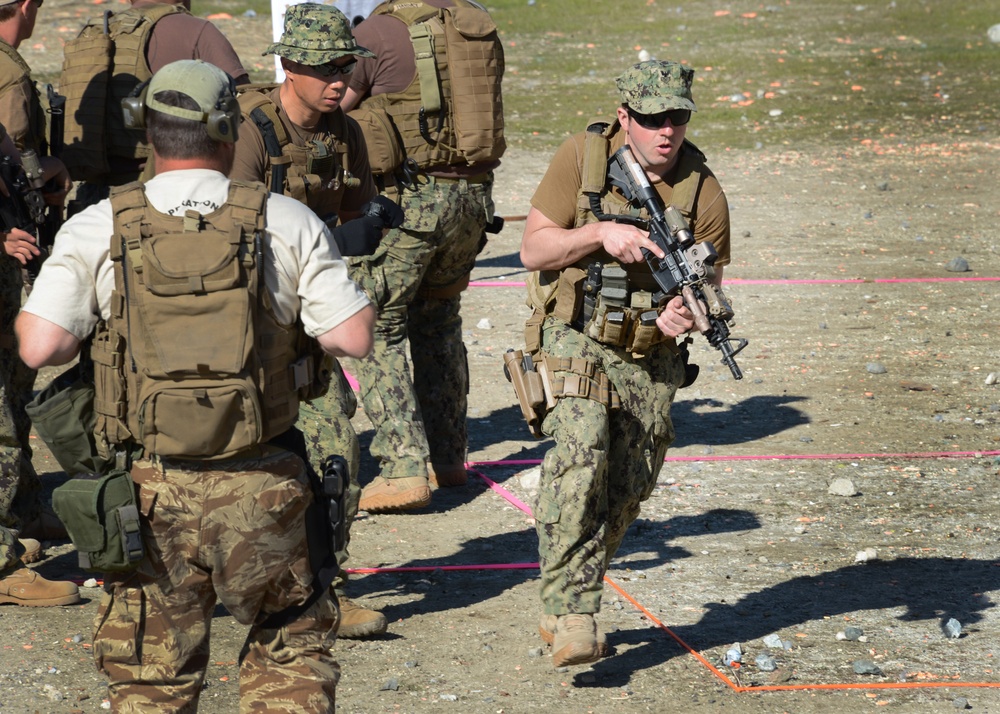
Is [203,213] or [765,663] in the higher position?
[203,213]

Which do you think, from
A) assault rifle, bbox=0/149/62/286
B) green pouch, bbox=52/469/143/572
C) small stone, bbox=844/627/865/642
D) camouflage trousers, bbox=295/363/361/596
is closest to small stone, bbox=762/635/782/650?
small stone, bbox=844/627/865/642

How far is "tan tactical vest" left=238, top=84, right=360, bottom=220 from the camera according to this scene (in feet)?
17.0

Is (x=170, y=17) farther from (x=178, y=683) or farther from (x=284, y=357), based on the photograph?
(x=178, y=683)

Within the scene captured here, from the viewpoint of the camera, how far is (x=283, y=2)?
1304 centimetres

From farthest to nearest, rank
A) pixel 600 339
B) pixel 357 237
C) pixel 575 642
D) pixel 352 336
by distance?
pixel 600 339, pixel 575 642, pixel 357 237, pixel 352 336

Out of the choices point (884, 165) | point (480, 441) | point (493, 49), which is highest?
point (493, 49)

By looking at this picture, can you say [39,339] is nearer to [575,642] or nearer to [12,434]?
[575,642]

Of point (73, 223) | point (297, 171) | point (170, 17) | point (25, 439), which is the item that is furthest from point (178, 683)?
point (170, 17)

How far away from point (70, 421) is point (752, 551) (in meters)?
3.30

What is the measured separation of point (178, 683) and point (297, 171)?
7.08 feet

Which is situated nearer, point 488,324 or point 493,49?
point 493,49

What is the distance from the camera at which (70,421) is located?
3.79m

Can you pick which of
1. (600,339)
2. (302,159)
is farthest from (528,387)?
(302,159)

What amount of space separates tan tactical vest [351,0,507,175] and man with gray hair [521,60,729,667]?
160 centimetres
